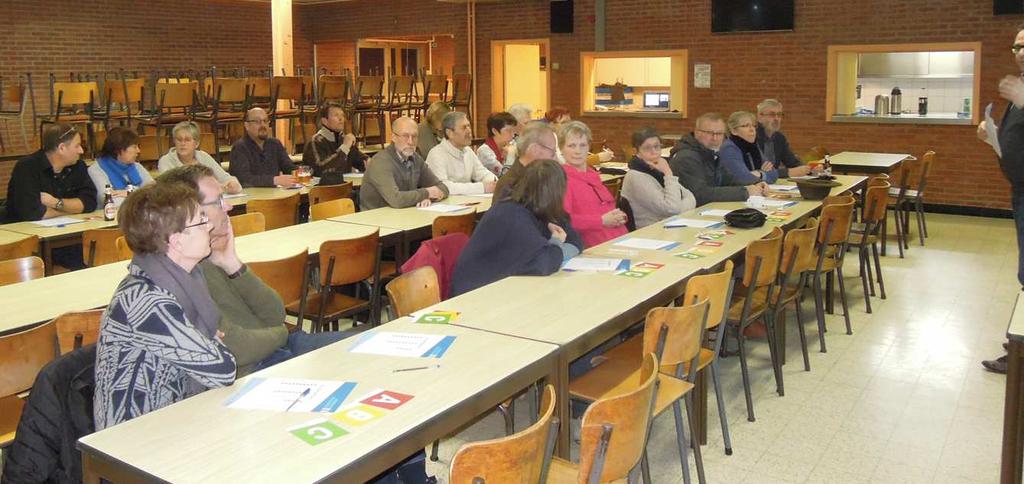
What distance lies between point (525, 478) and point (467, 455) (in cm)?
21

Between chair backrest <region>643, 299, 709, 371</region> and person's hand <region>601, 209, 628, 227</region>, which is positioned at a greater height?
person's hand <region>601, 209, 628, 227</region>

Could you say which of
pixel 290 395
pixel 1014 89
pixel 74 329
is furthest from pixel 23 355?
pixel 1014 89

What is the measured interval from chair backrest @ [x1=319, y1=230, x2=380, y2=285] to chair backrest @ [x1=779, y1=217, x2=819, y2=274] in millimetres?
2096

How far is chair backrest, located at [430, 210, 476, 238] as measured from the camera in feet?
16.5

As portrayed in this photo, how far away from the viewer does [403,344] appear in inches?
109

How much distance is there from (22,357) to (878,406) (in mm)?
3660

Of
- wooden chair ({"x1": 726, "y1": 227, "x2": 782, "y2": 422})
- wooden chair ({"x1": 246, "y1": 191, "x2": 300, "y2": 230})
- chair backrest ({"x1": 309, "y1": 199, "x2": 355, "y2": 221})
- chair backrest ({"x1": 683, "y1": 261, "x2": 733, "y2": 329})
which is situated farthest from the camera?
wooden chair ({"x1": 246, "y1": 191, "x2": 300, "y2": 230})

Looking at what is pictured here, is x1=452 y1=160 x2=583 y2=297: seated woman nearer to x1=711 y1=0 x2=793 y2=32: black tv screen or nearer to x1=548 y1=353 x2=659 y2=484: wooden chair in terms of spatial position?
x1=548 y1=353 x2=659 y2=484: wooden chair

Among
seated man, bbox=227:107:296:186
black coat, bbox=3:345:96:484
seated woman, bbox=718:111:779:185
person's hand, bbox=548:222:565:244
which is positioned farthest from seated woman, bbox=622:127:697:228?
black coat, bbox=3:345:96:484

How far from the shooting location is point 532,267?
Result: 369cm

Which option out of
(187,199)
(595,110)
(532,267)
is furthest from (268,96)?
(187,199)

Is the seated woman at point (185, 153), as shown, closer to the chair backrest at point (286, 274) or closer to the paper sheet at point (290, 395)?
the chair backrest at point (286, 274)

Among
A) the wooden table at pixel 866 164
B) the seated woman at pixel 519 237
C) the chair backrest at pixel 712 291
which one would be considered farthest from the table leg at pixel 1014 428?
the wooden table at pixel 866 164

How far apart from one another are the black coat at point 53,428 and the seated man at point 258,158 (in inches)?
179
